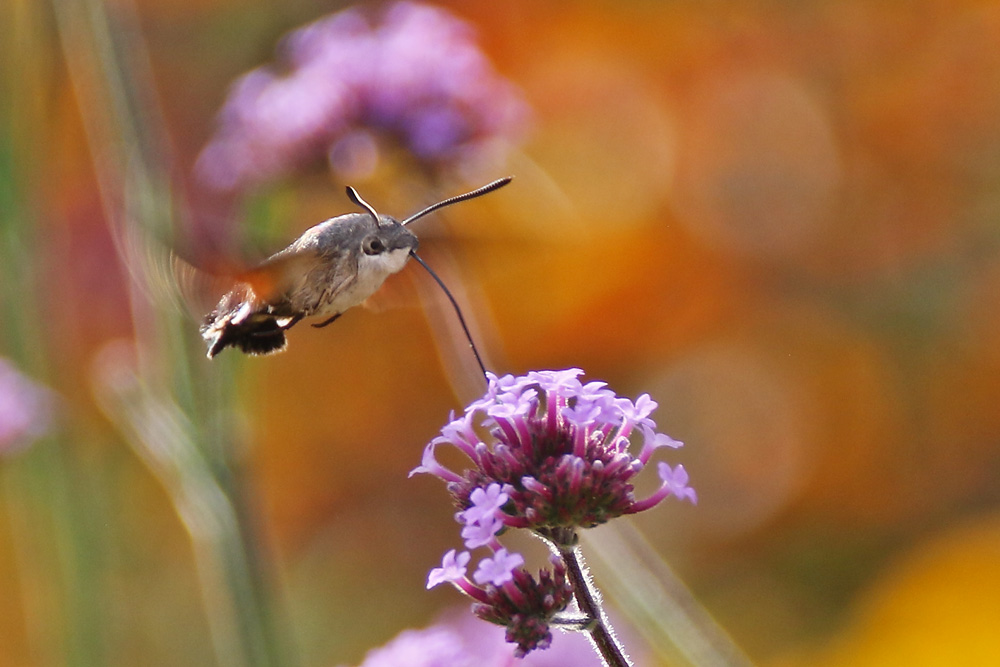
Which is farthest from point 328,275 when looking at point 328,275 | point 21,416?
point 21,416

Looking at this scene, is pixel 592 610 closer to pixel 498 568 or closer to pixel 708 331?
pixel 498 568

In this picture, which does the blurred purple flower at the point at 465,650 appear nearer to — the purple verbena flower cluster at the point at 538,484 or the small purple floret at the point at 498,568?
the purple verbena flower cluster at the point at 538,484

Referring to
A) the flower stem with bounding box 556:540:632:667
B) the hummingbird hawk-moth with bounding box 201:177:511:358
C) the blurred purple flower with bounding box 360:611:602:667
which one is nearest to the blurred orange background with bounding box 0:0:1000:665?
the blurred purple flower with bounding box 360:611:602:667

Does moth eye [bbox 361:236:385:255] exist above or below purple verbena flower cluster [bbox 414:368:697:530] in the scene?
above

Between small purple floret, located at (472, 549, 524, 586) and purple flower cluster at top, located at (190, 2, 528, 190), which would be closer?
small purple floret, located at (472, 549, 524, 586)

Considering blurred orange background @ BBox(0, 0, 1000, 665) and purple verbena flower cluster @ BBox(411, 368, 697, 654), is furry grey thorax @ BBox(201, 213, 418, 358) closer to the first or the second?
purple verbena flower cluster @ BBox(411, 368, 697, 654)
